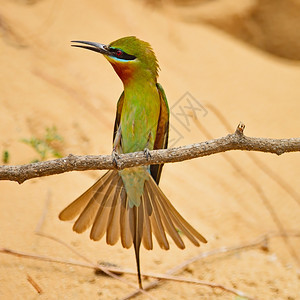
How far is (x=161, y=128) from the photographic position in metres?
2.22

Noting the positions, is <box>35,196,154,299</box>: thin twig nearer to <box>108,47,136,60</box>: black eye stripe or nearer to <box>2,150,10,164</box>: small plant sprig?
<box>2,150,10,164</box>: small plant sprig

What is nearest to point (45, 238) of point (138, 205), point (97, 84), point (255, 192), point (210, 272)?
point (138, 205)

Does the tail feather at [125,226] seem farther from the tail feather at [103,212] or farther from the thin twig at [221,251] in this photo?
the thin twig at [221,251]

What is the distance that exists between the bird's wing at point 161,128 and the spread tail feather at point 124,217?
155mm

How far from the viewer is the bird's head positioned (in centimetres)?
202

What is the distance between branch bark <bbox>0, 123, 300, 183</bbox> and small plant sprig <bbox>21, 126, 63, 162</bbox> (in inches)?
34.0

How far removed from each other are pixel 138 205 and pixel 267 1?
3.98 metres

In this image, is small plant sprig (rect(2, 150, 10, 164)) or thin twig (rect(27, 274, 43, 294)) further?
small plant sprig (rect(2, 150, 10, 164))

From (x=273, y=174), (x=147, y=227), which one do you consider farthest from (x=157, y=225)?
(x=273, y=174)

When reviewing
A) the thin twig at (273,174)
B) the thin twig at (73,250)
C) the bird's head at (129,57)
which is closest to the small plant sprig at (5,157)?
the thin twig at (73,250)

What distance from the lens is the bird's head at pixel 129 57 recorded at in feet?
6.61

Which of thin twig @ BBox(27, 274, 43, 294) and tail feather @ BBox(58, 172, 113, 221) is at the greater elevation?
tail feather @ BBox(58, 172, 113, 221)

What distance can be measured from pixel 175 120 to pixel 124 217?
1526mm

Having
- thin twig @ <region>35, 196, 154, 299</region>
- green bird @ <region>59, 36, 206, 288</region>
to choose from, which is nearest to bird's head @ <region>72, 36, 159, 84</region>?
green bird @ <region>59, 36, 206, 288</region>
